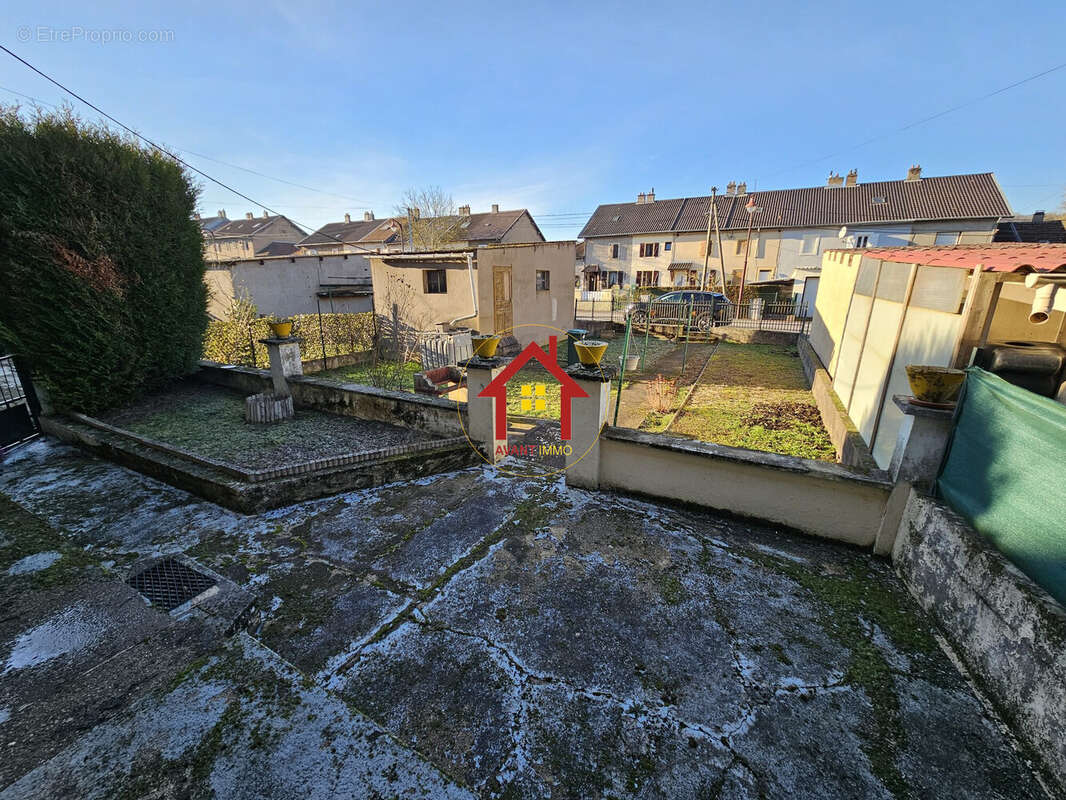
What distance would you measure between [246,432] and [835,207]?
122 feet

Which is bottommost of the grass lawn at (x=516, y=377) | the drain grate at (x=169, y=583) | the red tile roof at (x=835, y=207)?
the grass lawn at (x=516, y=377)

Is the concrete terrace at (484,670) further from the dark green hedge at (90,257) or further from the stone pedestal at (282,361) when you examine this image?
the stone pedestal at (282,361)

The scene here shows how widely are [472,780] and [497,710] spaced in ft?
1.13

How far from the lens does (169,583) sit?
10.5 feet

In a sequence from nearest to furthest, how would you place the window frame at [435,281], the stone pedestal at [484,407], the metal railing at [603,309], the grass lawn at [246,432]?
1. the stone pedestal at [484,407]
2. the grass lawn at [246,432]
3. the window frame at [435,281]
4. the metal railing at [603,309]

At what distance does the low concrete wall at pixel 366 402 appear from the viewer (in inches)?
226

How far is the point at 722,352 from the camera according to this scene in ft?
46.0

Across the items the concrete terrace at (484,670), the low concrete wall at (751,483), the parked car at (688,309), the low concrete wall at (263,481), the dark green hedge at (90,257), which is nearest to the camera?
the concrete terrace at (484,670)

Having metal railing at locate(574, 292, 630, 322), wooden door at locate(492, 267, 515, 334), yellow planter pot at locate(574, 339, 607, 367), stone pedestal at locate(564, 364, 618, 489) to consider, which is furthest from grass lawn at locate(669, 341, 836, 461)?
metal railing at locate(574, 292, 630, 322)

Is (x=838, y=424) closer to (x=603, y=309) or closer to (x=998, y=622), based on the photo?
(x=998, y=622)

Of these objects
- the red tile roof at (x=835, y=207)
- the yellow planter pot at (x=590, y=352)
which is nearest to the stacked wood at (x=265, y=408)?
the yellow planter pot at (x=590, y=352)

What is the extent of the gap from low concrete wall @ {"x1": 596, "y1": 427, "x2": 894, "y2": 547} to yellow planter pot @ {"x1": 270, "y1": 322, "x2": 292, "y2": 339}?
5.77 meters

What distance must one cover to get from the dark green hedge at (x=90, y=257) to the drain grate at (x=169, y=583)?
496cm

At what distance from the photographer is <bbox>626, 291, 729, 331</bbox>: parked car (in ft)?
57.1
